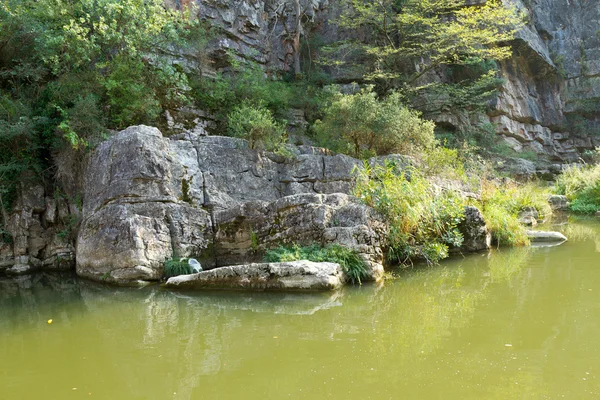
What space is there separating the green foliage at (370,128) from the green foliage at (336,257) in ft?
18.0

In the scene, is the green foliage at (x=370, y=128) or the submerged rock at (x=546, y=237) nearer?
the submerged rock at (x=546, y=237)

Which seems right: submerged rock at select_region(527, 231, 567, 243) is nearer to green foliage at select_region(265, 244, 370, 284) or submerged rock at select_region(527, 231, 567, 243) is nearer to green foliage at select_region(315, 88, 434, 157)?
green foliage at select_region(315, 88, 434, 157)

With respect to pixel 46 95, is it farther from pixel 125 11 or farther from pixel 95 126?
pixel 125 11

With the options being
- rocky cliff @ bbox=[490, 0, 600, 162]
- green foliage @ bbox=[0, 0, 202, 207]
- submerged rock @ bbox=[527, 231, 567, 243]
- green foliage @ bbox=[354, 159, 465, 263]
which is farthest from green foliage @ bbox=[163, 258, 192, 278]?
rocky cliff @ bbox=[490, 0, 600, 162]

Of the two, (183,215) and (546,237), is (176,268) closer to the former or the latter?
(183,215)

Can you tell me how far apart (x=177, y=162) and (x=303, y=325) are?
561cm

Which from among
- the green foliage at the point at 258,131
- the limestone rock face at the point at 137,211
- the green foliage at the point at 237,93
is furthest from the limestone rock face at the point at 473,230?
the green foliage at the point at 237,93

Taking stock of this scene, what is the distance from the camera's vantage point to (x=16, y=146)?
1038 cm

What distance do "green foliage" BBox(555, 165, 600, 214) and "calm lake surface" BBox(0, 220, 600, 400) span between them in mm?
10398

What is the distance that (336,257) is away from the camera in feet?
23.5

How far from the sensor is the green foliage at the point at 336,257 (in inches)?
279

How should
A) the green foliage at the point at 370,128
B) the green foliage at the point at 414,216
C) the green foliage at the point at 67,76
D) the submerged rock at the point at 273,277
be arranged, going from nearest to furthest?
the submerged rock at the point at 273,277, the green foliage at the point at 414,216, the green foliage at the point at 67,76, the green foliage at the point at 370,128

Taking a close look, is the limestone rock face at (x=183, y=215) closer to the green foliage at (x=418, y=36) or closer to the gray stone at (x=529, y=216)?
the gray stone at (x=529, y=216)

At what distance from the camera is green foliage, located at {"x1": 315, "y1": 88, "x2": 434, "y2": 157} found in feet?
40.5
